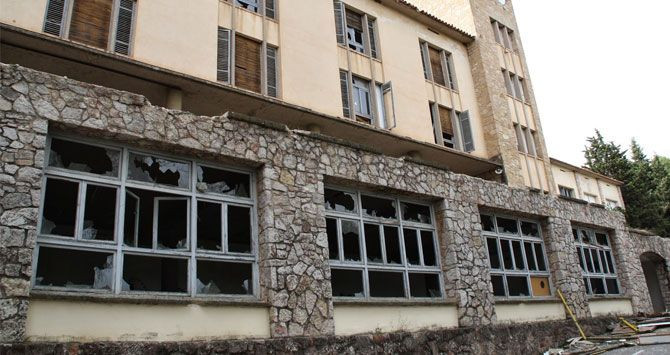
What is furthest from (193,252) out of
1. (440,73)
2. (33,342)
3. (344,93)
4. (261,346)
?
(440,73)

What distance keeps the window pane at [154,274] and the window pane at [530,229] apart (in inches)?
420

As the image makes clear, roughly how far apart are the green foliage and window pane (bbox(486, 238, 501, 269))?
23002 millimetres

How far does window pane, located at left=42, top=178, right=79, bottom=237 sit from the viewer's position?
712cm

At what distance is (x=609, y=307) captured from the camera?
54.2 feet

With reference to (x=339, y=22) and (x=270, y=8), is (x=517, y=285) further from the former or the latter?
(x=270, y=8)

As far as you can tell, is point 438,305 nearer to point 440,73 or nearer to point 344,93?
point 344,93

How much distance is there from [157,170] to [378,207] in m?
5.11

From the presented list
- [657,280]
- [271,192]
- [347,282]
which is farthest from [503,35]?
[271,192]

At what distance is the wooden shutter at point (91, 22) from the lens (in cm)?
1123

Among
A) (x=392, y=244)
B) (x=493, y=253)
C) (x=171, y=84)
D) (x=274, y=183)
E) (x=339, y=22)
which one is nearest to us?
(x=274, y=183)

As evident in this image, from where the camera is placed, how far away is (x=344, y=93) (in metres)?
15.8

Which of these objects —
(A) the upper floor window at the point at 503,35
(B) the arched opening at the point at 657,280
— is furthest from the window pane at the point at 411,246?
(B) the arched opening at the point at 657,280

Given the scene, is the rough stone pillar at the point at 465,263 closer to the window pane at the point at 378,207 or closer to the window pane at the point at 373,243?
the window pane at the point at 378,207

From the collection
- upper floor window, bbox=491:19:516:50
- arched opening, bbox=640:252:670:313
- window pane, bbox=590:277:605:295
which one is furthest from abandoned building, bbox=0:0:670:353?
upper floor window, bbox=491:19:516:50
